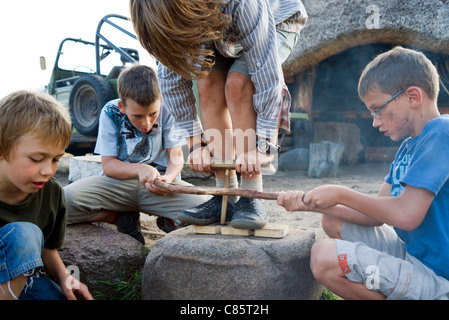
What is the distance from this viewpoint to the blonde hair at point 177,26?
150 cm

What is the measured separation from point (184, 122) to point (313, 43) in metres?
3.90

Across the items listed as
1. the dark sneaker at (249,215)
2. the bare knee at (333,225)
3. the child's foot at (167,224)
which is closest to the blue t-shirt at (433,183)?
the bare knee at (333,225)

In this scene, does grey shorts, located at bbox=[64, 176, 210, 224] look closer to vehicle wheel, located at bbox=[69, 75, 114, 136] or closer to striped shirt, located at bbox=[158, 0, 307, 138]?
striped shirt, located at bbox=[158, 0, 307, 138]

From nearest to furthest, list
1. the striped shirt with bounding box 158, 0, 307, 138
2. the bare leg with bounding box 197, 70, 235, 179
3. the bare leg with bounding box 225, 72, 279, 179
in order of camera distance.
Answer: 1. the striped shirt with bounding box 158, 0, 307, 138
2. the bare leg with bounding box 225, 72, 279, 179
3. the bare leg with bounding box 197, 70, 235, 179

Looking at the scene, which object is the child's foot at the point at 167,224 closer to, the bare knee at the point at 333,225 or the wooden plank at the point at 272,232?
the wooden plank at the point at 272,232

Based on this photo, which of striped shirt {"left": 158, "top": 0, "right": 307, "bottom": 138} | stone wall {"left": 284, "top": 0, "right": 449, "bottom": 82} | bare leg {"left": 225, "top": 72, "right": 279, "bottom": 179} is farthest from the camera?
stone wall {"left": 284, "top": 0, "right": 449, "bottom": 82}

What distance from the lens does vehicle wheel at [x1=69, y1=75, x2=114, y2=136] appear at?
6.42 metres

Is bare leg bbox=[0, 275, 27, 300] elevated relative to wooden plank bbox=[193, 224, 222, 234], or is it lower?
lower

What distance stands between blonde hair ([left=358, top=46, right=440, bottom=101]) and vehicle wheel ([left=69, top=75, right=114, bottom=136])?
5.36 meters

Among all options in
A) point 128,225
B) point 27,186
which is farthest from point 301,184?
point 27,186

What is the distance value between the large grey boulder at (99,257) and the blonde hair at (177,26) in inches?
38.0

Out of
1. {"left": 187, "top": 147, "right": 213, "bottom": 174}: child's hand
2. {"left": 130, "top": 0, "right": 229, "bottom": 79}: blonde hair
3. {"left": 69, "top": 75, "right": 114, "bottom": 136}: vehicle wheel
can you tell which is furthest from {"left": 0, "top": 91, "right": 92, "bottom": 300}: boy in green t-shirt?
{"left": 69, "top": 75, "right": 114, "bottom": 136}: vehicle wheel

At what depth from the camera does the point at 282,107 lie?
1.96 m
